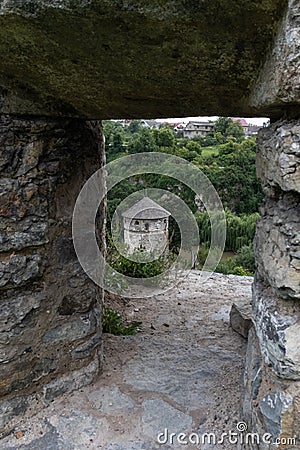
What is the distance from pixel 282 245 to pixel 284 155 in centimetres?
30

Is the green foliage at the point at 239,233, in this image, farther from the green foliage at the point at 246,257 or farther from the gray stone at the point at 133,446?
the gray stone at the point at 133,446

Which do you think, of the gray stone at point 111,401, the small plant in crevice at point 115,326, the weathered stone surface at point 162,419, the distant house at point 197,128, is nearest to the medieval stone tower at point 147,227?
the small plant in crevice at point 115,326

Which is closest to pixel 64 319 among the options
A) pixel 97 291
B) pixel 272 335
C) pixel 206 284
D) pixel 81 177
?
pixel 97 291

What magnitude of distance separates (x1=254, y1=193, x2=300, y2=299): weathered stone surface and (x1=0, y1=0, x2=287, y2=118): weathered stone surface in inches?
15.8

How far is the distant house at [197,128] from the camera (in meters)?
20.1

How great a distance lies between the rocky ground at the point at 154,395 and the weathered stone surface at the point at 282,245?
98cm

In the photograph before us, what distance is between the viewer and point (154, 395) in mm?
2262

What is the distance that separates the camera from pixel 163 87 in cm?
168

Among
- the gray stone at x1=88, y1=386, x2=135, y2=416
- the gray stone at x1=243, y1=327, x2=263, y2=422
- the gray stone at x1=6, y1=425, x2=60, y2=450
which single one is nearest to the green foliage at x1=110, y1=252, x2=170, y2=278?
the gray stone at x1=88, y1=386, x2=135, y2=416

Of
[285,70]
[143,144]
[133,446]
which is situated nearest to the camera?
[285,70]

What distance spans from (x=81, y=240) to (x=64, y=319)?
0.46 metres

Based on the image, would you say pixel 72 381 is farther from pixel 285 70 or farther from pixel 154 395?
pixel 285 70

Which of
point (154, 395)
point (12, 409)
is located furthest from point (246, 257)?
point (12, 409)

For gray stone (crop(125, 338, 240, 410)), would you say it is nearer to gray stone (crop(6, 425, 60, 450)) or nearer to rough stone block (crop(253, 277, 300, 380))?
gray stone (crop(6, 425, 60, 450))
